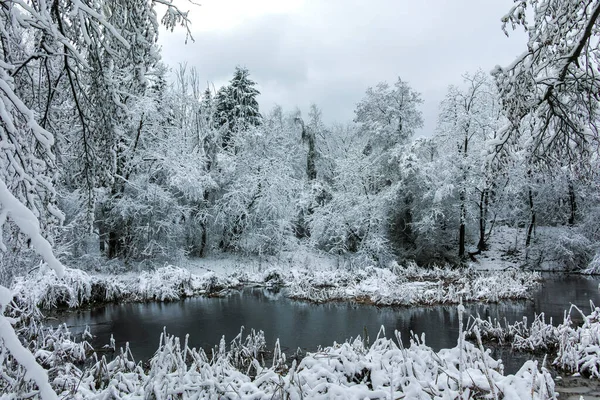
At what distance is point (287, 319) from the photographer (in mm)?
12039

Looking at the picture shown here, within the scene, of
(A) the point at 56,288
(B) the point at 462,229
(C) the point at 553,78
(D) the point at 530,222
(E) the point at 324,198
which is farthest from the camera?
(E) the point at 324,198

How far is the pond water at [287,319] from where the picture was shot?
9.58 meters

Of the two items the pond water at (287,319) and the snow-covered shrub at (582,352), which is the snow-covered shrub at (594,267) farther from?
the snow-covered shrub at (582,352)

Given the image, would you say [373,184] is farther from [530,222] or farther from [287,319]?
[287,319]

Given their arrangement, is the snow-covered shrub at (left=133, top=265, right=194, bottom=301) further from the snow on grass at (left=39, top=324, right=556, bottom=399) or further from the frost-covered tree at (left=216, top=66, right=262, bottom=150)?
the frost-covered tree at (left=216, top=66, right=262, bottom=150)

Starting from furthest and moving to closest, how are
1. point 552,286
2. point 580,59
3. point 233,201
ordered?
1. point 233,201
2. point 552,286
3. point 580,59

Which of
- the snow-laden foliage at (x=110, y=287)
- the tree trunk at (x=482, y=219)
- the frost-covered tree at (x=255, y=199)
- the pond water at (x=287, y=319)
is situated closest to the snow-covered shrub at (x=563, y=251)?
the tree trunk at (x=482, y=219)

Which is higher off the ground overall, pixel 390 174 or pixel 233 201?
pixel 390 174

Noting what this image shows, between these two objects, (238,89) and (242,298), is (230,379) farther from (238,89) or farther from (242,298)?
(238,89)

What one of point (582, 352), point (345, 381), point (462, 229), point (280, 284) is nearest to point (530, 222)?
point (462, 229)

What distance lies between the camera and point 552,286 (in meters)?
17.2

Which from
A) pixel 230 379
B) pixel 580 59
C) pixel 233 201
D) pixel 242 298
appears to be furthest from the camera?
pixel 233 201

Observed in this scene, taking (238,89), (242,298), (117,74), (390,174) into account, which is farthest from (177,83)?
(117,74)

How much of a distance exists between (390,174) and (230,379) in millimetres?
23021
